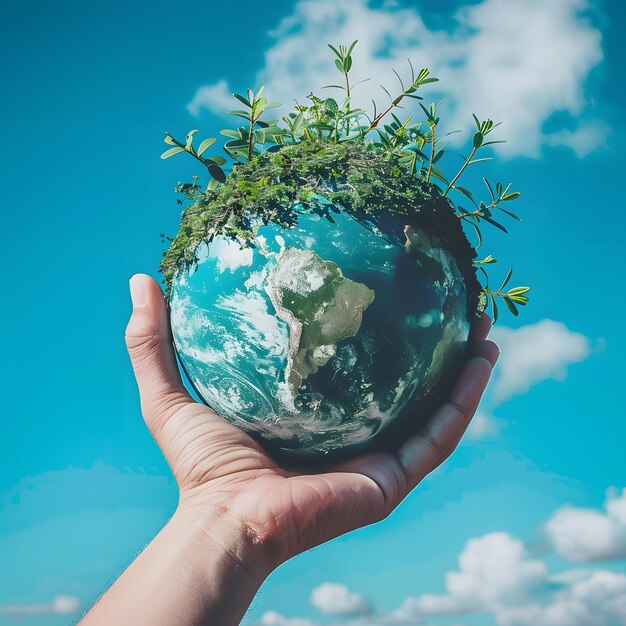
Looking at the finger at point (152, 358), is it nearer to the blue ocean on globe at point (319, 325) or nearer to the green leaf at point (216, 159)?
the blue ocean on globe at point (319, 325)

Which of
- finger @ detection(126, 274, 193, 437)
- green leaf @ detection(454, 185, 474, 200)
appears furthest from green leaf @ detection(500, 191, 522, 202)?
finger @ detection(126, 274, 193, 437)

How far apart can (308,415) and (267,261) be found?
0.83 meters

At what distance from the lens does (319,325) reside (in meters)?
3.52

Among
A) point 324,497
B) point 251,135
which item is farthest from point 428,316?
point 251,135

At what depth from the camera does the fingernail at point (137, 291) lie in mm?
4160

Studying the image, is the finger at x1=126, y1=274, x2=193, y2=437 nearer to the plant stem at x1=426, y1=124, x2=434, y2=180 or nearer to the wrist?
the wrist

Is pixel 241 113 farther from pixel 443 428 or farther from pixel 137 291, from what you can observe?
pixel 443 428

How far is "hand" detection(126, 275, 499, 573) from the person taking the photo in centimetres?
354

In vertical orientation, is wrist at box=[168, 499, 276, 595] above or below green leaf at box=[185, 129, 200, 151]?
below

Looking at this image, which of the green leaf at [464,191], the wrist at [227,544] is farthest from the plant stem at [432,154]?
the wrist at [227,544]

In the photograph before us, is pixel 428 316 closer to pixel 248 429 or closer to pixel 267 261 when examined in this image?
pixel 267 261

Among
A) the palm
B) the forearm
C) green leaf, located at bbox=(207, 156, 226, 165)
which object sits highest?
green leaf, located at bbox=(207, 156, 226, 165)

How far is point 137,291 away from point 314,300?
49.3 inches

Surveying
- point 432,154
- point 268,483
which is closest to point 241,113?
point 432,154
